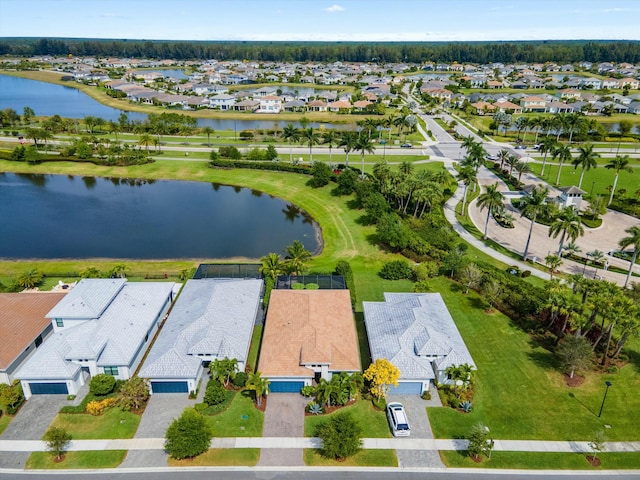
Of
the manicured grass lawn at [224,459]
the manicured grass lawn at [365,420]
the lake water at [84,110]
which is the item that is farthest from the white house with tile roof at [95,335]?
the lake water at [84,110]

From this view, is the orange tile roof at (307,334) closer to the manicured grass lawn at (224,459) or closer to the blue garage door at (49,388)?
the manicured grass lawn at (224,459)

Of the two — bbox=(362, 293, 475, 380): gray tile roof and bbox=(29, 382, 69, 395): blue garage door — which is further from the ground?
bbox=(362, 293, 475, 380): gray tile roof

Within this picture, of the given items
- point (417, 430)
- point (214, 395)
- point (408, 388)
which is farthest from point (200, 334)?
point (417, 430)

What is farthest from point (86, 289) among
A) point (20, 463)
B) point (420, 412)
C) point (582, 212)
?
point (582, 212)

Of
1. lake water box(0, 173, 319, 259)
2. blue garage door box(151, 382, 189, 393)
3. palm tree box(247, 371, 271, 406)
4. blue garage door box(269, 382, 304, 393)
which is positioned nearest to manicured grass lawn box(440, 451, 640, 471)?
blue garage door box(269, 382, 304, 393)

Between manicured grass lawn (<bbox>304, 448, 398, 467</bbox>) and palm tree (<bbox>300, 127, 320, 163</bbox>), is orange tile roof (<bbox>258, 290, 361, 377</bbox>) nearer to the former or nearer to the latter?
manicured grass lawn (<bbox>304, 448, 398, 467</bbox>)

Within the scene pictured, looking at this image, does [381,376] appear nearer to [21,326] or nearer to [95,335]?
[95,335]
